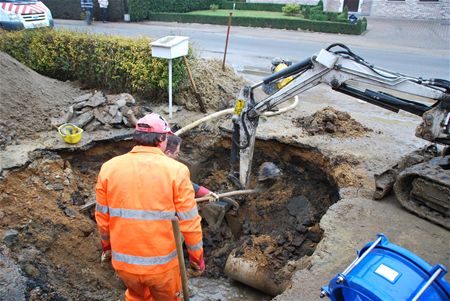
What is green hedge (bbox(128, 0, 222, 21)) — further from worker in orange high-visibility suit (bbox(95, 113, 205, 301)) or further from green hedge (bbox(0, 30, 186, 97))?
worker in orange high-visibility suit (bbox(95, 113, 205, 301))

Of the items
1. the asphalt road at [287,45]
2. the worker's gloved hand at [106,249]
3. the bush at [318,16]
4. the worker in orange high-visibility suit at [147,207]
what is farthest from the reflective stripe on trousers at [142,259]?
the bush at [318,16]

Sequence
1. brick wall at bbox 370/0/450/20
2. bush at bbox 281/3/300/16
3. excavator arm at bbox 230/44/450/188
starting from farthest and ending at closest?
1. brick wall at bbox 370/0/450/20
2. bush at bbox 281/3/300/16
3. excavator arm at bbox 230/44/450/188

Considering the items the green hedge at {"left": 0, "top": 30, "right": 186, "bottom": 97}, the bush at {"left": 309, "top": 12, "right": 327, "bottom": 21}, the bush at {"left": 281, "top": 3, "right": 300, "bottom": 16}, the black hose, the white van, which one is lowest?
the black hose

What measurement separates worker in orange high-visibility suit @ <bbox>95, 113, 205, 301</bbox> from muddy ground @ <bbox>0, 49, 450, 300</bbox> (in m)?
1.34

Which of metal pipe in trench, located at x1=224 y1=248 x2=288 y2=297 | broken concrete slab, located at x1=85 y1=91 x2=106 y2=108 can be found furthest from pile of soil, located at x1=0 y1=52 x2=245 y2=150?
metal pipe in trench, located at x1=224 y1=248 x2=288 y2=297

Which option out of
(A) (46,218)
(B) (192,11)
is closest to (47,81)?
(A) (46,218)

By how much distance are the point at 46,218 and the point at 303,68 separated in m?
4.02

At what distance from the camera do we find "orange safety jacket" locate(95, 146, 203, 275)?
318 cm

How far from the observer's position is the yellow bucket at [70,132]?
665 cm

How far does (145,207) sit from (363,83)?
3.50 m

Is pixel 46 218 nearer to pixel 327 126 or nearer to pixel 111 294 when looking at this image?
pixel 111 294

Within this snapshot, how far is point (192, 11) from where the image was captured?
2683 cm

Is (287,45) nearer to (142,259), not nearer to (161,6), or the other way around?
(161,6)

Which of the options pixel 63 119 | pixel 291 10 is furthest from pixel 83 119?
pixel 291 10
